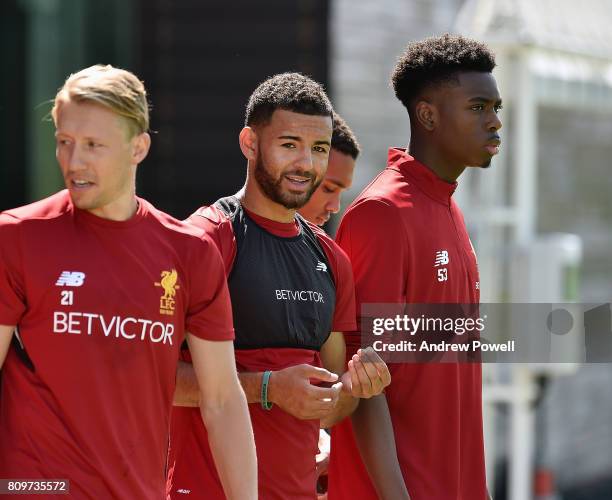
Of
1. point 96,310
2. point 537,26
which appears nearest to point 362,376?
point 96,310

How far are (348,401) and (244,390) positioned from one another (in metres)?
0.43

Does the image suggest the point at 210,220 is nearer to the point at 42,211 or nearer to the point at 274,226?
the point at 274,226

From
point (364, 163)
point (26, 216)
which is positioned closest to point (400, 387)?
point (26, 216)

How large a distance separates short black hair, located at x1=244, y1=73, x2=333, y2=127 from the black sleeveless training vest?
0.84ft

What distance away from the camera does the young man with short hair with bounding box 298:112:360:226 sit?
13.8 ft

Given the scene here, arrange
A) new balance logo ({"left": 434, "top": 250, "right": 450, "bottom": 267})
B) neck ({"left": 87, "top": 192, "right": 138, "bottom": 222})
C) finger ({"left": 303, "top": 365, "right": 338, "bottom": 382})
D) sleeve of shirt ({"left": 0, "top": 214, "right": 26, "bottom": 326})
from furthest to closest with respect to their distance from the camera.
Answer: new balance logo ({"left": 434, "top": 250, "right": 450, "bottom": 267})
finger ({"left": 303, "top": 365, "right": 338, "bottom": 382})
neck ({"left": 87, "top": 192, "right": 138, "bottom": 222})
sleeve of shirt ({"left": 0, "top": 214, "right": 26, "bottom": 326})

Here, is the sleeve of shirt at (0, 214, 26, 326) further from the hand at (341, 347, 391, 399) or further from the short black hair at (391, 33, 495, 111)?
the short black hair at (391, 33, 495, 111)

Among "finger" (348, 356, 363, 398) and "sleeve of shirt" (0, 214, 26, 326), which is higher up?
"sleeve of shirt" (0, 214, 26, 326)

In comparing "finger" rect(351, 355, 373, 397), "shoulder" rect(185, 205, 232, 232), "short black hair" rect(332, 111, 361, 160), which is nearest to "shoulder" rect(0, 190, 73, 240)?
"shoulder" rect(185, 205, 232, 232)

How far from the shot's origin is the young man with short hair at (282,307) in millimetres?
3264

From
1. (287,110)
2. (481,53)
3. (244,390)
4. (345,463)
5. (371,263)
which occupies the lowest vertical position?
(345,463)

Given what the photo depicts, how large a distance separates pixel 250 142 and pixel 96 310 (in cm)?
91

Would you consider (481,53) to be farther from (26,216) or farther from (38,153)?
(38,153)

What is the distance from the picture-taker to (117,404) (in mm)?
2789
